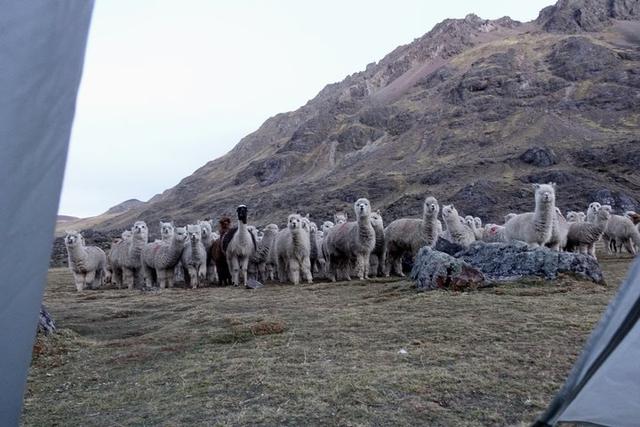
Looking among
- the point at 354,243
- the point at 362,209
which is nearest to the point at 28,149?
the point at 362,209

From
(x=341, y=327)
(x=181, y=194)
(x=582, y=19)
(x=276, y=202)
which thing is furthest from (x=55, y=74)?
(x=181, y=194)

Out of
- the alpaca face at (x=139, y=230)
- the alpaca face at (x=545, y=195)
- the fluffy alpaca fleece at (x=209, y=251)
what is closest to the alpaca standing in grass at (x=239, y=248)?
the fluffy alpaca fleece at (x=209, y=251)

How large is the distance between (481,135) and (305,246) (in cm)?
6200

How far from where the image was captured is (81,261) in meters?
19.6

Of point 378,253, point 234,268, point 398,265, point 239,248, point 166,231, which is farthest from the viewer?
point 166,231

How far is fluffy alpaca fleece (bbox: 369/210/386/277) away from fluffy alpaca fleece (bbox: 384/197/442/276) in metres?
0.15

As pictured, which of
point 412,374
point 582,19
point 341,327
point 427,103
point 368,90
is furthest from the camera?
point 368,90

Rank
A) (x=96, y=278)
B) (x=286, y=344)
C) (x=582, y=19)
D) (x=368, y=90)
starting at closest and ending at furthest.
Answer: (x=286, y=344) → (x=96, y=278) → (x=582, y=19) → (x=368, y=90)

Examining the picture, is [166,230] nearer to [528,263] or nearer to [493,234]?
[493,234]

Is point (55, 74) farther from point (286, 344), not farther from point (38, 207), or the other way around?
point (286, 344)

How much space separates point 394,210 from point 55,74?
4930cm

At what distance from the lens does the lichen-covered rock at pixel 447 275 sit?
474 inches

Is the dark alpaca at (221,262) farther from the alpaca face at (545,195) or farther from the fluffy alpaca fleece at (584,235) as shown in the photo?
the fluffy alpaca fleece at (584,235)

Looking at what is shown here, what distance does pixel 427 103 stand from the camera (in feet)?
323
